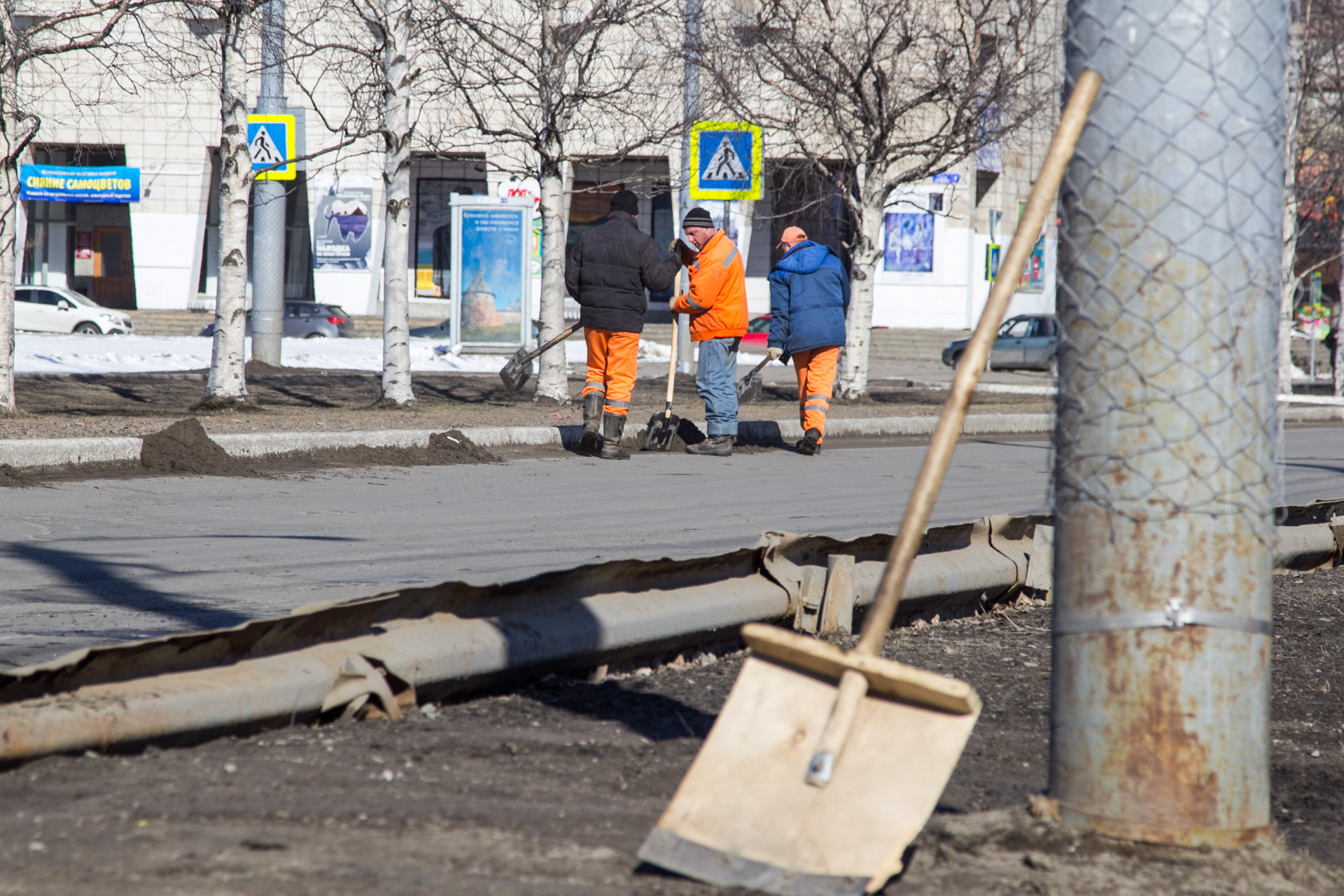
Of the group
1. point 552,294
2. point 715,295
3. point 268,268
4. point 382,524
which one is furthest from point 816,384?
point 268,268

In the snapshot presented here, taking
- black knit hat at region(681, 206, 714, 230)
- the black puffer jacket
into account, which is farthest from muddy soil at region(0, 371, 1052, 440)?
black knit hat at region(681, 206, 714, 230)

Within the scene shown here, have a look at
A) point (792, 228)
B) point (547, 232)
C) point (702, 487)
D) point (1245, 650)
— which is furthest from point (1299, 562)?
point (547, 232)

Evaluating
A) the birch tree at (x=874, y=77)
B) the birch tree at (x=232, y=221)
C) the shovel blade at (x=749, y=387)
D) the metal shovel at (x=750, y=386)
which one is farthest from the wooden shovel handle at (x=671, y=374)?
the birch tree at (x=874, y=77)

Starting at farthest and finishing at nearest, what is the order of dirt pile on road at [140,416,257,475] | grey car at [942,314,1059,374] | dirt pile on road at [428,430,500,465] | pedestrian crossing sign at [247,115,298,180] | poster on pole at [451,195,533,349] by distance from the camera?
grey car at [942,314,1059,374]
poster on pole at [451,195,533,349]
pedestrian crossing sign at [247,115,298,180]
dirt pile on road at [428,430,500,465]
dirt pile on road at [140,416,257,475]

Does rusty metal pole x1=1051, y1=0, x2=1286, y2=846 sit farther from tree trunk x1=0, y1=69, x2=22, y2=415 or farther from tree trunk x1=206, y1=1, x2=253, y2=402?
tree trunk x1=206, y1=1, x2=253, y2=402

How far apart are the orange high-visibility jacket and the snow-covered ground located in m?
9.39

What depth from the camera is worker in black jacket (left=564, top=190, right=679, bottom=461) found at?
11.5 metres

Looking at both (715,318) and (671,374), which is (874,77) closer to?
(671,374)

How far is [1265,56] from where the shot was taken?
2.85 m

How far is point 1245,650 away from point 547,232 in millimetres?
13747

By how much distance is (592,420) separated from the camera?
11758 mm

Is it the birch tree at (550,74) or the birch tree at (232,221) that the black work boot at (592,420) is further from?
the birch tree at (550,74)

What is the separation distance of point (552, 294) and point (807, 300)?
4.38m

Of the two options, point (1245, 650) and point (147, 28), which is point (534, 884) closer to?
point (1245, 650)
